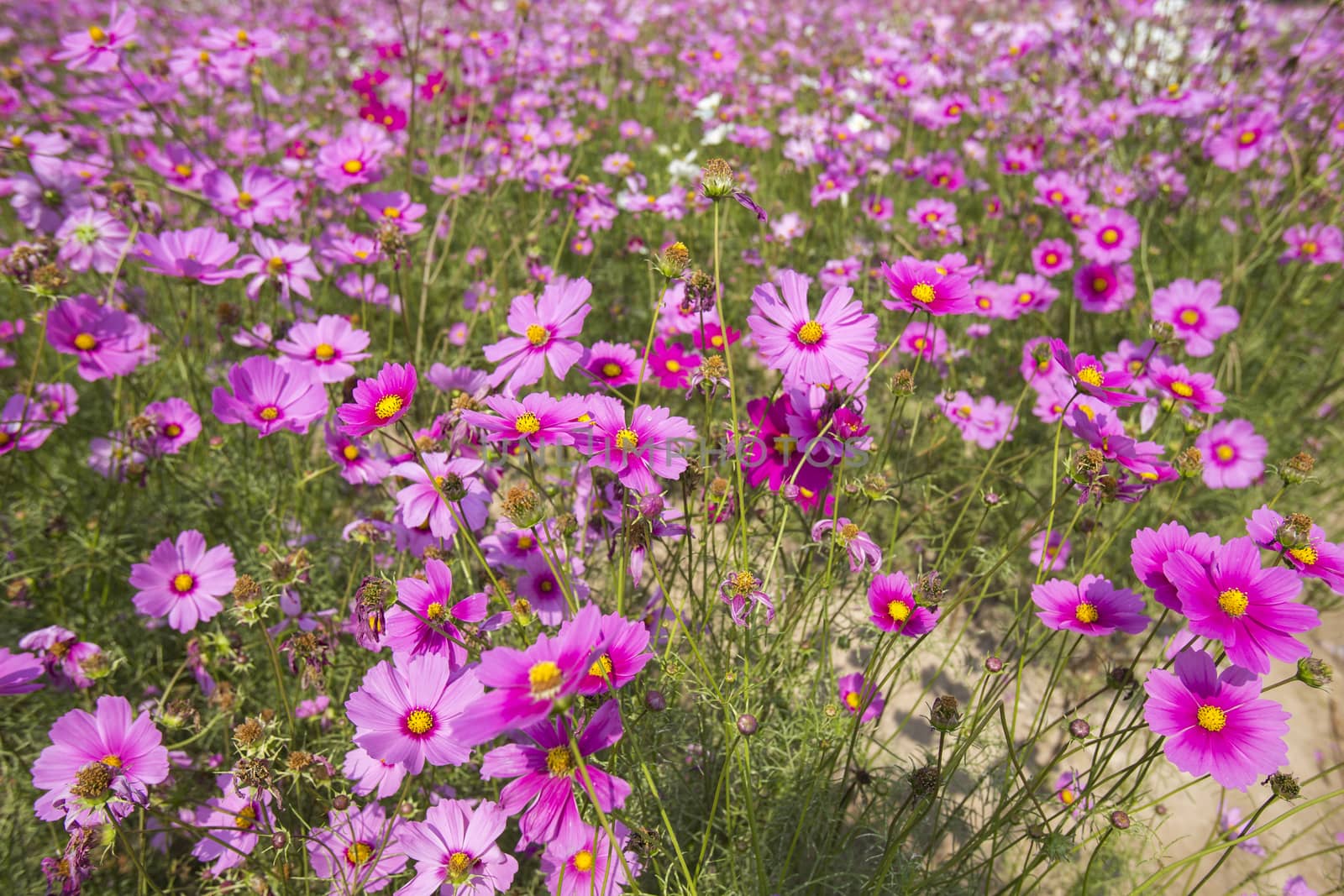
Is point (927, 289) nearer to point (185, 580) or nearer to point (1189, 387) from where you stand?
point (1189, 387)

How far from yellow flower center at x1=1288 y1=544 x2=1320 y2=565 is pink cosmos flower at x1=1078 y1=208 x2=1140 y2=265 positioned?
5.60ft

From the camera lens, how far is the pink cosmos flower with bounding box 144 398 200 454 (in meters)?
1.69

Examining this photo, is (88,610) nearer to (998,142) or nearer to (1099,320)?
(1099,320)

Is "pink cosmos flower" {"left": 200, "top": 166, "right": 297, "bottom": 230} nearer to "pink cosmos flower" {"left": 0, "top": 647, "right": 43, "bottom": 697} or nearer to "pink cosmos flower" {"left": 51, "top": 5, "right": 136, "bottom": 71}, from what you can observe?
"pink cosmos flower" {"left": 51, "top": 5, "right": 136, "bottom": 71}

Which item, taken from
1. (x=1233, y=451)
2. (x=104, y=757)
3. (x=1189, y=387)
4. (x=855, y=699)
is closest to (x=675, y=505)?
(x=855, y=699)

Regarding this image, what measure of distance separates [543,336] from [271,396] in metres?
0.68

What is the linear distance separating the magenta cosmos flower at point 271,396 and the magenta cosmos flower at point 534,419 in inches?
23.9

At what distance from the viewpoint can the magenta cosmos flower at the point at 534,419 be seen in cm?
92

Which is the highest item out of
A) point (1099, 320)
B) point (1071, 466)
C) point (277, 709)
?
point (1099, 320)

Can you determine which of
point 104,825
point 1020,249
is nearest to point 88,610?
point 104,825

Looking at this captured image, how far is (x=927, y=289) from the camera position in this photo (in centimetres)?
107

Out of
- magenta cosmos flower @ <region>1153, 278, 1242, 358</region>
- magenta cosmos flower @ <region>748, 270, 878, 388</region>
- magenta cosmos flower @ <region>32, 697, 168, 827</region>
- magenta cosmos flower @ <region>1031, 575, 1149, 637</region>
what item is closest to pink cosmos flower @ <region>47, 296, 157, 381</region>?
magenta cosmos flower @ <region>32, 697, 168, 827</region>

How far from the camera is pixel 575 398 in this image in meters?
1.01

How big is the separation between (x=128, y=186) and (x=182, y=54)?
0.90m
